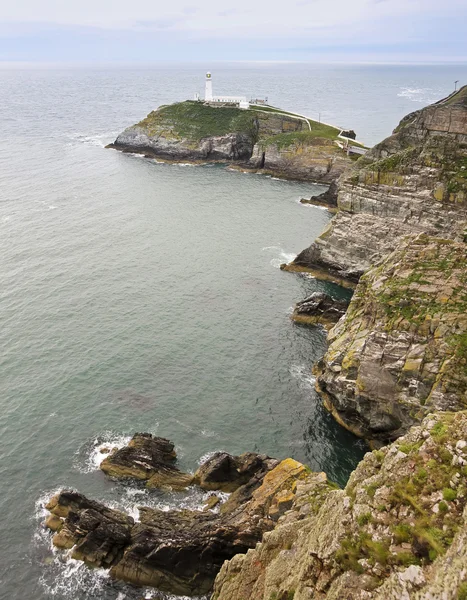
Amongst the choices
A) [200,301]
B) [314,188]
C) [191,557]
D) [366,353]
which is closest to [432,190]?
[366,353]

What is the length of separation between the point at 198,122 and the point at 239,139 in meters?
14.6

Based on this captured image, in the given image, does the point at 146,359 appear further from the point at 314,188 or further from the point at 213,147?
the point at 213,147

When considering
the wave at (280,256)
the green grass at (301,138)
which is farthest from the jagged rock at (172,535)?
the green grass at (301,138)

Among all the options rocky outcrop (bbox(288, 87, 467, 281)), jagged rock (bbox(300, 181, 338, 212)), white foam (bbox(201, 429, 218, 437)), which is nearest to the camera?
white foam (bbox(201, 429, 218, 437))

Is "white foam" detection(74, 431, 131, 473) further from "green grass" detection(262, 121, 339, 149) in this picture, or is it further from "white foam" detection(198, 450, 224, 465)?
"green grass" detection(262, 121, 339, 149)

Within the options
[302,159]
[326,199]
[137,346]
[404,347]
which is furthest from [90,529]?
[302,159]

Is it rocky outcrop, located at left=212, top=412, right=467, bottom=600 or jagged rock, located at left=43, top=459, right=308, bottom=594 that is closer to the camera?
rocky outcrop, located at left=212, top=412, right=467, bottom=600

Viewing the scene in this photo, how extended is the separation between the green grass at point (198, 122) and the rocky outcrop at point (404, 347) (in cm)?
10230

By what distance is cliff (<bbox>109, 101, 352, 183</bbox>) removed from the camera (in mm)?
118250

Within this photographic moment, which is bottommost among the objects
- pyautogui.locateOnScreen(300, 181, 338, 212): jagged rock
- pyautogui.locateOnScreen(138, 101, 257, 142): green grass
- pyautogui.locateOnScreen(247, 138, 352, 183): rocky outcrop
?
pyautogui.locateOnScreen(300, 181, 338, 212): jagged rock

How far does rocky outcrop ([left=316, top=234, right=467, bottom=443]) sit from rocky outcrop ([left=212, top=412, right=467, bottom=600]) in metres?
18.7

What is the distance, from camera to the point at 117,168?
396 ft

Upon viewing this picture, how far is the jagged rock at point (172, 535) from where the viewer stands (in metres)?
29.9

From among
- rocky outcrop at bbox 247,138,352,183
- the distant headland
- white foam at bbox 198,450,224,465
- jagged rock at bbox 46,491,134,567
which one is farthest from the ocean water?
the distant headland
